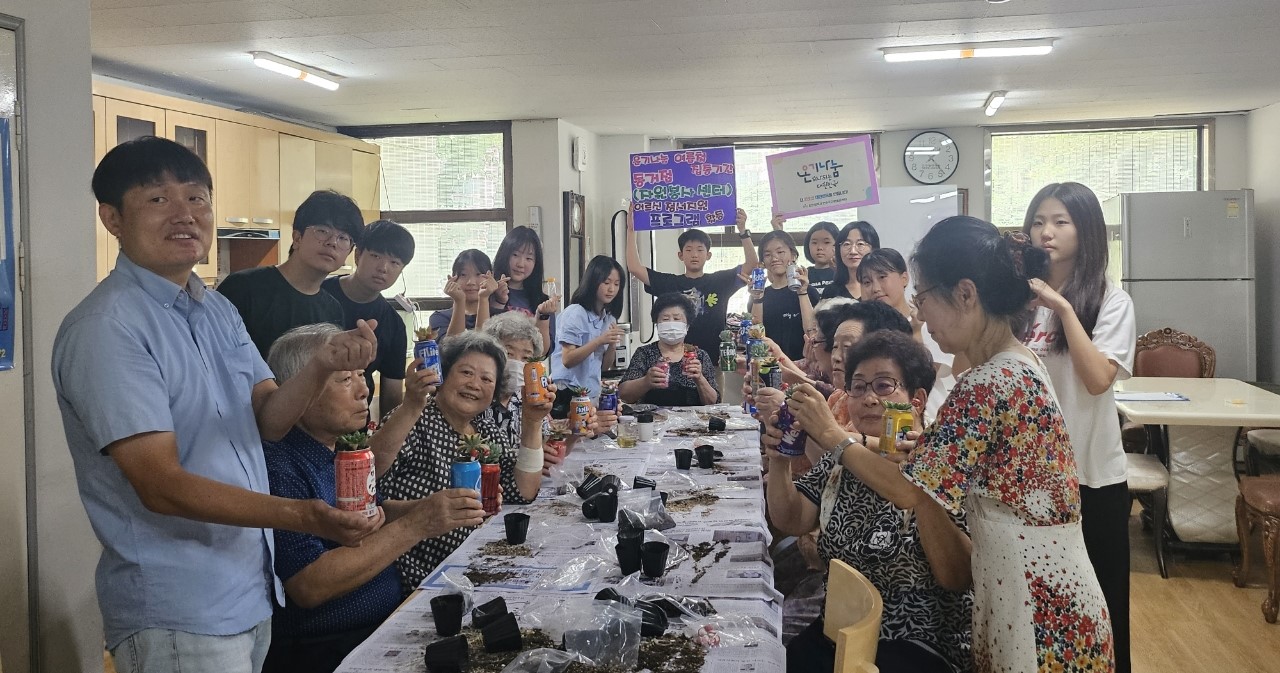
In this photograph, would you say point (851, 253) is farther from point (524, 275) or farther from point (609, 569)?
point (609, 569)

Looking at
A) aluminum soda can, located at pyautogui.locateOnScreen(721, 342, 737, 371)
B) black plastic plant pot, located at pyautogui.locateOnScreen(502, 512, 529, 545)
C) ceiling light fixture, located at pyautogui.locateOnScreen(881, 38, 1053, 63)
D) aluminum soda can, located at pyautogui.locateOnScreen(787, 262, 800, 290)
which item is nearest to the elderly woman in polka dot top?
black plastic plant pot, located at pyautogui.locateOnScreen(502, 512, 529, 545)

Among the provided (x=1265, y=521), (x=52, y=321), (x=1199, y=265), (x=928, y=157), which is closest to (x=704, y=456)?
(x=52, y=321)

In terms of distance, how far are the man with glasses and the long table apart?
3.20 ft

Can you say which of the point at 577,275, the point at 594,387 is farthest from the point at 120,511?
the point at 577,275

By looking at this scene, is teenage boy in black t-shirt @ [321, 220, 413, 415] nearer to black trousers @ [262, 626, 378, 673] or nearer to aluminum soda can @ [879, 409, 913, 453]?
black trousers @ [262, 626, 378, 673]

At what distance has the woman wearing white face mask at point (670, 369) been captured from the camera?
4.07m

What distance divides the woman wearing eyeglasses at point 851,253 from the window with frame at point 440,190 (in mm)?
3715

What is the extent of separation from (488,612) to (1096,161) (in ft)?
25.4

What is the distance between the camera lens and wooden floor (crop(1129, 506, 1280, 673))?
3291 millimetres

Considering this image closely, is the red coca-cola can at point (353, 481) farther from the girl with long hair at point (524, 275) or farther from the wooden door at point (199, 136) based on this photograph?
the wooden door at point (199, 136)

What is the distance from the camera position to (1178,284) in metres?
6.57

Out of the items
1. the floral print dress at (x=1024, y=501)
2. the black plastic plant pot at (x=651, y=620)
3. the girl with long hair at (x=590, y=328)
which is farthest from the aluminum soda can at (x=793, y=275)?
the black plastic plant pot at (x=651, y=620)

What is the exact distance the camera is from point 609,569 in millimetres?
1866

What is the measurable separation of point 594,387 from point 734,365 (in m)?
0.85
